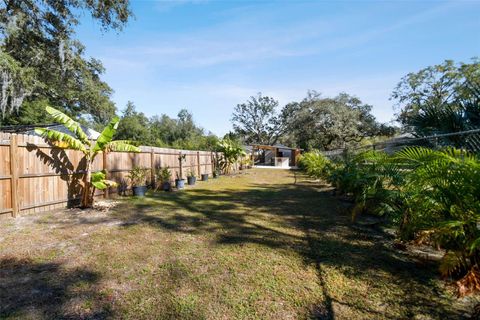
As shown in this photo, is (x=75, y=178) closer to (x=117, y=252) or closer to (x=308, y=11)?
(x=117, y=252)

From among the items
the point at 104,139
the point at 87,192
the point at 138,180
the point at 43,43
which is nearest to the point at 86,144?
the point at 104,139

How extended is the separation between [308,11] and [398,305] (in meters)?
7.88

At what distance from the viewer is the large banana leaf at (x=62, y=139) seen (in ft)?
19.3

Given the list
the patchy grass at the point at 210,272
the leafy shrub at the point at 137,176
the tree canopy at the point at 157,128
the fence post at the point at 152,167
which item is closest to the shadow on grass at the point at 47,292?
the patchy grass at the point at 210,272

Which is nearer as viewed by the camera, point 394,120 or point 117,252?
point 117,252

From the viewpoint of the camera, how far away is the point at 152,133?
43125 mm

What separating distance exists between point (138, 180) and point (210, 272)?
22.2 feet

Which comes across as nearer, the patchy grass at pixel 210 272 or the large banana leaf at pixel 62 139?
the patchy grass at pixel 210 272

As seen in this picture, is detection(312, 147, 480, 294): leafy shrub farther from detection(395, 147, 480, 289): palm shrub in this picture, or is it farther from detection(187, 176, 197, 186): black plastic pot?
detection(187, 176, 197, 186): black plastic pot

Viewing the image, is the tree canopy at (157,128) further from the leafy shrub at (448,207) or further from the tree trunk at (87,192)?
the leafy shrub at (448,207)

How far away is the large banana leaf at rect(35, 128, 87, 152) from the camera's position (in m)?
5.87

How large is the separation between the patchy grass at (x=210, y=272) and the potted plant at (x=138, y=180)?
3002 millimetres

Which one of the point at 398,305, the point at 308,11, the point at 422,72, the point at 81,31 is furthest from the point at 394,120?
the point at 398,305

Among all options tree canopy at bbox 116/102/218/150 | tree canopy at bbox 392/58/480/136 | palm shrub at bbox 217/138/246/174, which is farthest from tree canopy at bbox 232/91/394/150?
palm shrub at bbox 217/138/246/174
